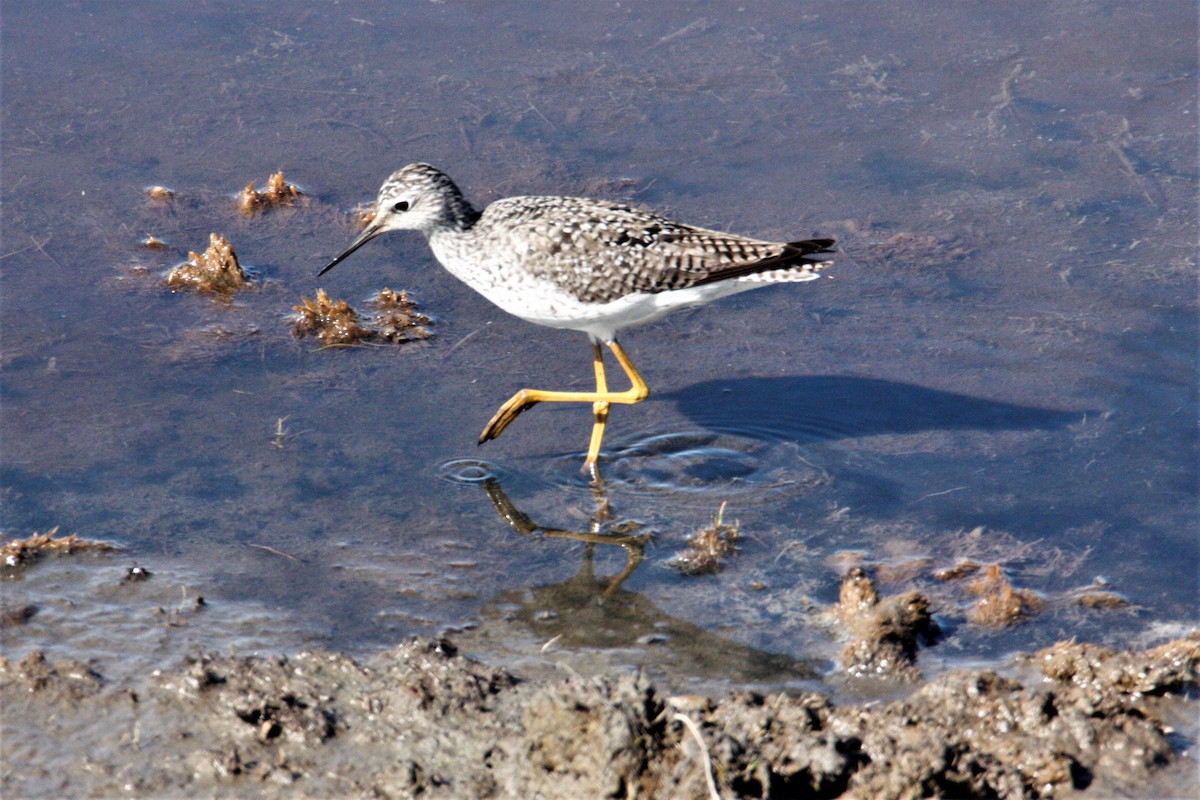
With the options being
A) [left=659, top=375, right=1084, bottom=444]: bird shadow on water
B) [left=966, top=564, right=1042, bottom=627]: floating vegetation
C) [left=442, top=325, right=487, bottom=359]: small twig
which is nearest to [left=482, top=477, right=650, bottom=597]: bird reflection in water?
[left=659, top=375, right=1084, bottom=444]: bird shadow on water

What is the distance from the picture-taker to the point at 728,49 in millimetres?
11109

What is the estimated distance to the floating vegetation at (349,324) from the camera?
779 cm

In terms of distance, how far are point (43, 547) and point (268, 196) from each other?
400cm

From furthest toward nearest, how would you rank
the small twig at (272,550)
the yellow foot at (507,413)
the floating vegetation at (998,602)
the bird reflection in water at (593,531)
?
the yellow foot at (507,413)
the bird reflection in water at (593,531)
the small twig at (272,550)
the floating vegetation at (998,602)

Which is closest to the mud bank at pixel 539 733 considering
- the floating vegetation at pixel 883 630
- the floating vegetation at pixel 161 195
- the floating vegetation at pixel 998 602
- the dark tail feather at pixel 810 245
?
the floating vegetation at pixel 883 630

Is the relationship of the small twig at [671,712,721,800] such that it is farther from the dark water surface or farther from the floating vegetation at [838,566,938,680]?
the floating vegetation at [838,566,938,680]

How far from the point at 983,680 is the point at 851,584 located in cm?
97

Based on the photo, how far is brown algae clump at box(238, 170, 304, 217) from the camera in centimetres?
906

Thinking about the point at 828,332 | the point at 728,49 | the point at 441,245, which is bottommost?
the point at 828,332

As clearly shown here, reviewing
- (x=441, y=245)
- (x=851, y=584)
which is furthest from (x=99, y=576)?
(x=851, y=584)

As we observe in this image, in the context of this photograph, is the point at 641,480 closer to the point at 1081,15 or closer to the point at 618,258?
the point at 618,258

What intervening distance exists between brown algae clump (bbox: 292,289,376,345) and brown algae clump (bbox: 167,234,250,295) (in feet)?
2.00

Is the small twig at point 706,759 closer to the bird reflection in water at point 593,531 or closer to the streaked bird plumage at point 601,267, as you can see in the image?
the bird reflection in water at point 593,531

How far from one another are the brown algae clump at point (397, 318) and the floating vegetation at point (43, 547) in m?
2.44
